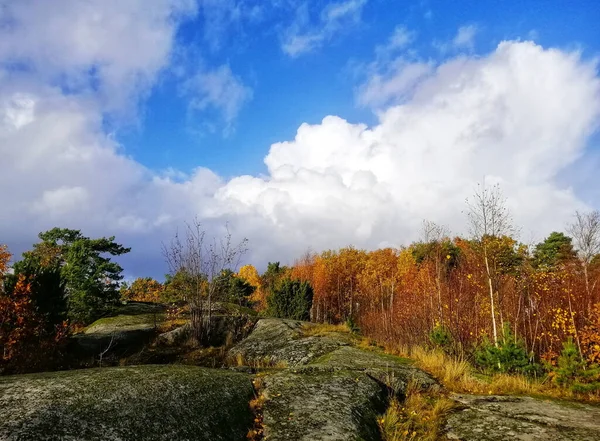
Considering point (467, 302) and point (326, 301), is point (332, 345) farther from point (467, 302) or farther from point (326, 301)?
point (326, 301)

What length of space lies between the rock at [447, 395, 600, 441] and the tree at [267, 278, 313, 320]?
21.0 meters

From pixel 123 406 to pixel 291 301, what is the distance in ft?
79.0

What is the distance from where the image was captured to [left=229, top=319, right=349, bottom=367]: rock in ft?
45.6

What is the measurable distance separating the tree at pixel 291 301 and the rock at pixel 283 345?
10051 millimetres

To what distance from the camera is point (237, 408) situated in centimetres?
605

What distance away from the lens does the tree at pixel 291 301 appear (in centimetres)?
2836

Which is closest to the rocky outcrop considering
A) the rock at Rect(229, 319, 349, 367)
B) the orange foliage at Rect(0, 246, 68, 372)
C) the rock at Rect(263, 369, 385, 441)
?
the rock at Rect(263, 369, 385, 441)

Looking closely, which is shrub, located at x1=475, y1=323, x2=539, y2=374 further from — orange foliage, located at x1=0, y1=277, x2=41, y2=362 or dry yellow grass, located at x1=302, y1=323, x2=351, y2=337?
orange foliage, located at x1=0, y1=277, x2=41, y2=362

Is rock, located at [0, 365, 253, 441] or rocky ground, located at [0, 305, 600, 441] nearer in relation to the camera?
rock, located at [0, 365, 253, 441]

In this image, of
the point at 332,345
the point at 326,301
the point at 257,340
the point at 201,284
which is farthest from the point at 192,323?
the point at 326,301

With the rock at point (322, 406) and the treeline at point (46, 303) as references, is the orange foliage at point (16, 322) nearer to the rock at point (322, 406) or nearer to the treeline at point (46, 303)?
the treeline at point (46, 303)

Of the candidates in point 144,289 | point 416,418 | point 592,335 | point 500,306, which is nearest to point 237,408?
point 416,418

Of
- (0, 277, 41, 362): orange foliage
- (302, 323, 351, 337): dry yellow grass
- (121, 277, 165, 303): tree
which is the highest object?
(121, 277, 165, 303): tree

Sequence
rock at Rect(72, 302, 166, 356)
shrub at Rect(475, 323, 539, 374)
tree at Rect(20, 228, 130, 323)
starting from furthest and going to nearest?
tree at Rect(20, 228, 130, 323), rock at Rect(72, 302, 166, 356), shrub at Rect(475, 323, 539, 374)
